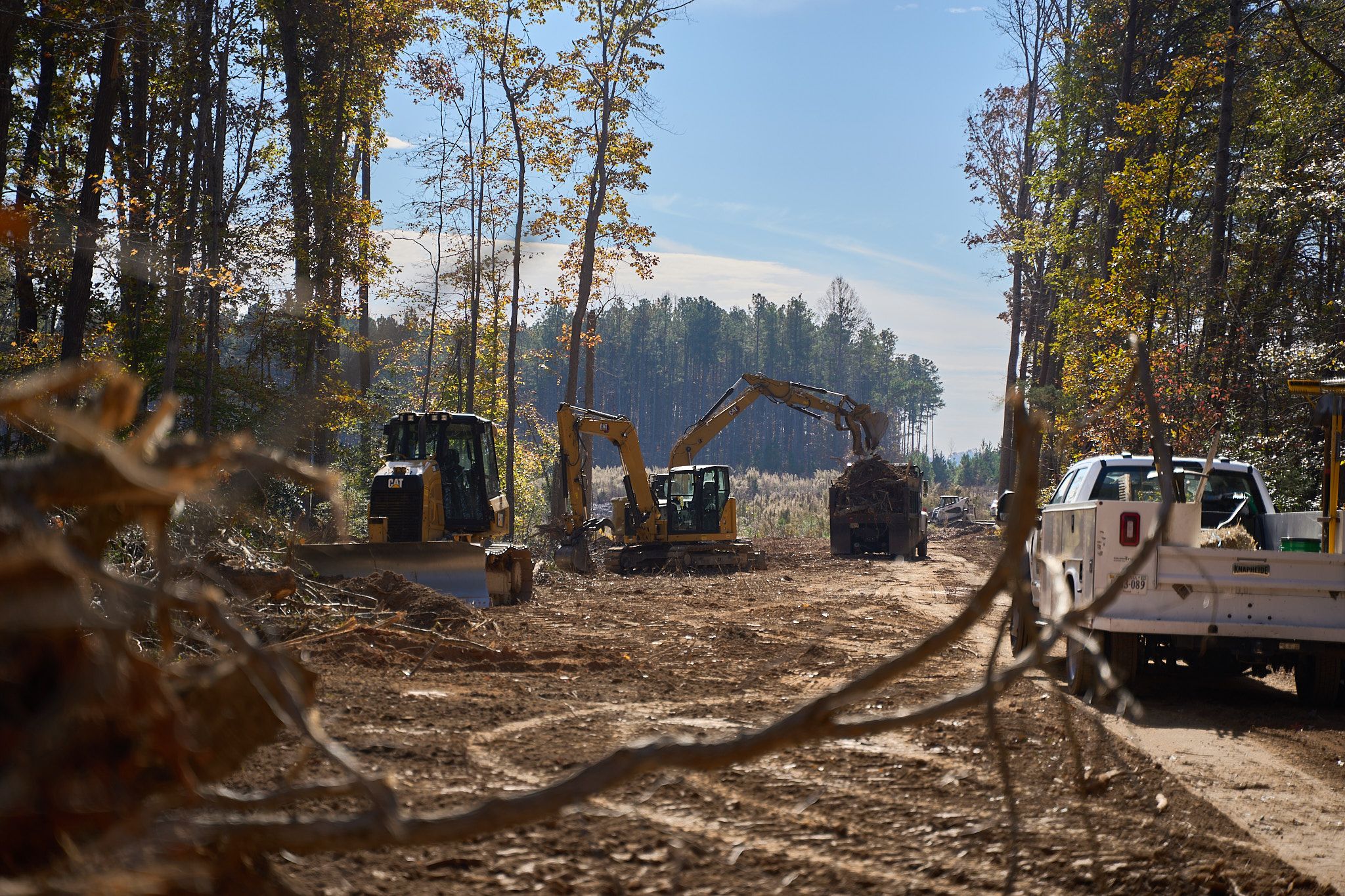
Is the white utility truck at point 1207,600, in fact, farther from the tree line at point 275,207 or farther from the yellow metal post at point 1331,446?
the tree line at point 275,207

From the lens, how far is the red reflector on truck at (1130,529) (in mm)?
8133

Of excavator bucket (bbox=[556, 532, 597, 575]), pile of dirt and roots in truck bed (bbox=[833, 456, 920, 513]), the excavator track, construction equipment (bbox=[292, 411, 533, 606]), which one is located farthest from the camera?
pile of dirt and roots in truck bed (bbox=[833, 456, 920, 513])

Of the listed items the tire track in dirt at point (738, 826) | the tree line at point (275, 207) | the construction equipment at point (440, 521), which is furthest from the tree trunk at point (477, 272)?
the tire track in dirt at point (738, 826)

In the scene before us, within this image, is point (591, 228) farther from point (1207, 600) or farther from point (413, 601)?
point (1207, 600)

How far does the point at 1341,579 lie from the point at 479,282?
28.9 metres

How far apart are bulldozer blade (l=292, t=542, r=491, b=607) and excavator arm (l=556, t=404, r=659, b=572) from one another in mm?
7544

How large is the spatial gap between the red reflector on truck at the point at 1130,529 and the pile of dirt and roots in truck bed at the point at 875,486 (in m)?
20.2

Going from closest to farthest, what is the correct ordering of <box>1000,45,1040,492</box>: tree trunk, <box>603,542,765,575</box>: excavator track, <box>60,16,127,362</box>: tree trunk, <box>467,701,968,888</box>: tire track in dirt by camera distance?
<box>467,701,968,888</box>: tire track in dirt < <box>60,16,127,362</box>: tree trunk < <box>603,542,765,575</box>: excavator track < <box>1000,45,1040,492</box>: tree trunk

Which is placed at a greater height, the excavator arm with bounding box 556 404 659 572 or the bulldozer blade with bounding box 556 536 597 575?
the excavator arm with bounding box 556 404 659 572

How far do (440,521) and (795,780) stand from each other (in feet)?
38.4

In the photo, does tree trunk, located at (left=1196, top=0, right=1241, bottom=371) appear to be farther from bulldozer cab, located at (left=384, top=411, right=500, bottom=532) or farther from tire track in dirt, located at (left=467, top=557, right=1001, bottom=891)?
tire track in dirt, located at (left=467, top=557, right=1001, bottom=891)

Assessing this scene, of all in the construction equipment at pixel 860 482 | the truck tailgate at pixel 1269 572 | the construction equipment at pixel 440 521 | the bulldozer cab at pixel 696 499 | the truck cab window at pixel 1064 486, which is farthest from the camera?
the construction equipment at pixel 860 482

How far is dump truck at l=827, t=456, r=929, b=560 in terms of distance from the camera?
27.9 meters

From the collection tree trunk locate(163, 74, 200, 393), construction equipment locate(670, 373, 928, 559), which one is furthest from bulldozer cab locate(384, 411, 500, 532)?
construction equipment locate(670, 373, 928, 559)
